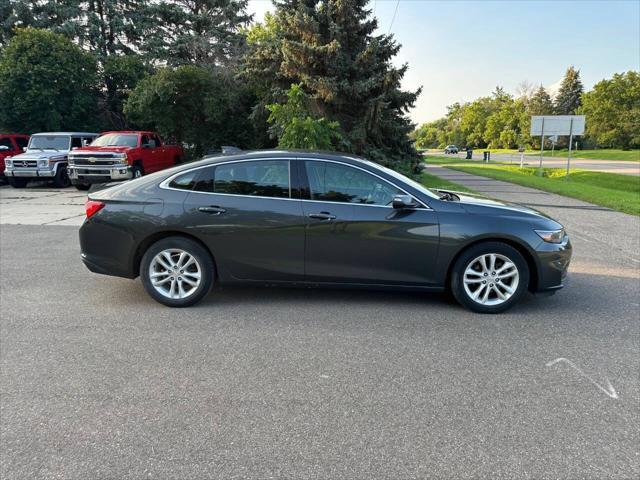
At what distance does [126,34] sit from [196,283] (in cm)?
3342

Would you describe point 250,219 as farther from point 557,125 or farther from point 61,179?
point 557,125

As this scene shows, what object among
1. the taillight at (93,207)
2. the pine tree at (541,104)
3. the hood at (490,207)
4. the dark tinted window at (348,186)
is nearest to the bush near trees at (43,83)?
the taillight at (93,207)

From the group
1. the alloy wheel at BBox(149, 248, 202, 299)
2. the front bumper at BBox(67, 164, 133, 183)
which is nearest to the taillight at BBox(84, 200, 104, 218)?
the alloy wheel at BBox(149, 248, 202, 299)

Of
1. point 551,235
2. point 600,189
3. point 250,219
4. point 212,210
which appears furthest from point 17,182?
point 600,189

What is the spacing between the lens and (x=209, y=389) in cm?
318

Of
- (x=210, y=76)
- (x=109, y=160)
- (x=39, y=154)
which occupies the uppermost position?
(x=210, y=76)

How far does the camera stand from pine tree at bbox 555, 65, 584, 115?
81688 mm

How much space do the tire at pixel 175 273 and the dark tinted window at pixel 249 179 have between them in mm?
649

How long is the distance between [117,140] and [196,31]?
20.5 meters

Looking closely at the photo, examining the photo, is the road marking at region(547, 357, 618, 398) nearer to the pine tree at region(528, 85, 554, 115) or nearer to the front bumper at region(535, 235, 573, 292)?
the front bumper at region(535, 235, 573, 292)

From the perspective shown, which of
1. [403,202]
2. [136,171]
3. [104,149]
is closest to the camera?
[403,202]

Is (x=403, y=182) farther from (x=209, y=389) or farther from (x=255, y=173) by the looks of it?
(x=209, y=389)

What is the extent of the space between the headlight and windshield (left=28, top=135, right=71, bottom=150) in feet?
59.2

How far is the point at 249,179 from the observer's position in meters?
4.80
